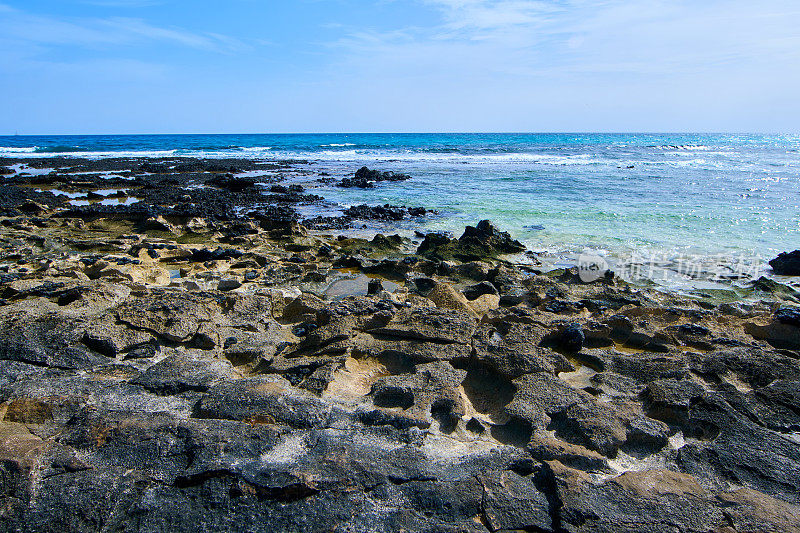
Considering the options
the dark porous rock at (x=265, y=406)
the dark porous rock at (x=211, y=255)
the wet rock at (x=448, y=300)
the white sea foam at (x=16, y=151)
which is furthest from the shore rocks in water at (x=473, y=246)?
the white sea foam at (x=16, y=151)

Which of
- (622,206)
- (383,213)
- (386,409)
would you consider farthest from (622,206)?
(386,409)

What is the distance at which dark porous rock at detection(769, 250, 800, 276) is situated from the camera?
348 inches

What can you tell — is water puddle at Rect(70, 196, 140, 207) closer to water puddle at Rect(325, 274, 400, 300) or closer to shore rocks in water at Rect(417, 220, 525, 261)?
shore rocks in water at Rect(417, 220, 525, 261)

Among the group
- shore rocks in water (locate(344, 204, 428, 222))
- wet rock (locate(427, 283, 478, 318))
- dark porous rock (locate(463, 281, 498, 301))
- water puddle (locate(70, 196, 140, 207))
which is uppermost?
water puddle (locate(70, 196, 140, 207))

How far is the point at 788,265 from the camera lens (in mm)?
8898

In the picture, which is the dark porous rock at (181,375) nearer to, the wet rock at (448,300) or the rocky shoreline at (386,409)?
Result: the rocky shoreline at (386,409)

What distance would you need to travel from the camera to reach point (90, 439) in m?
2.90

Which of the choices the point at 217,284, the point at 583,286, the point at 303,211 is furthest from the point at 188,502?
the point at 303,211

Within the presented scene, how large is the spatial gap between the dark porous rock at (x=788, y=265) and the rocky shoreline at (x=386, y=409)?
7.92 feet

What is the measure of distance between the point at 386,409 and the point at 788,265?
919 cm

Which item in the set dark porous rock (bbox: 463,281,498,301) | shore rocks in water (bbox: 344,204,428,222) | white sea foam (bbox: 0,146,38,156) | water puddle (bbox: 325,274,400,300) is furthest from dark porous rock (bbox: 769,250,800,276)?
white sea foam (bbox: 0,146,38,156)

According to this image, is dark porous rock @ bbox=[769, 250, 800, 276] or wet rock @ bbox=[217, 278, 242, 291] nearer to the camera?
wet rock @ bbox=[217, 278, 242, 291]

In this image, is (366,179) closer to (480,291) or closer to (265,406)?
(480,291)

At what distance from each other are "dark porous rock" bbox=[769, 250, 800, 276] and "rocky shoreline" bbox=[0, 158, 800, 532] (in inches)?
95.1
